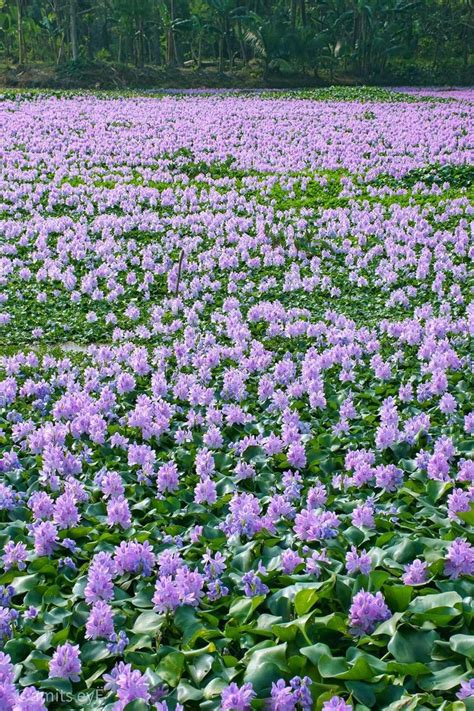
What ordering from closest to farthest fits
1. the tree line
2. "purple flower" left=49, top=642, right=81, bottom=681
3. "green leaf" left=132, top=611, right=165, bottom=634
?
"purple flower" left=49, top=642, right=81, bottom=681, "green leaf" left=132, top=611, right=165, bottom=634, the tree line

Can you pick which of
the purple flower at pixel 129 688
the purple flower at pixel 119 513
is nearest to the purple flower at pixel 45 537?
the purple flower at pixel 119 513

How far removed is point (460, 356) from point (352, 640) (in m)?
4.23

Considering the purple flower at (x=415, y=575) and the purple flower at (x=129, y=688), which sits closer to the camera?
the purple flower at (x=129, y=688)

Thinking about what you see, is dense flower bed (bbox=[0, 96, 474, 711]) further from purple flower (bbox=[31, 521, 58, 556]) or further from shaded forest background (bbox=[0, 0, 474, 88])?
shaded forest background (bbox=[0, 0, 474, 88])

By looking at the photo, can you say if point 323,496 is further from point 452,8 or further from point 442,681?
point 452,8

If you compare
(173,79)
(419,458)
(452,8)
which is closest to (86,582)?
(419,458)

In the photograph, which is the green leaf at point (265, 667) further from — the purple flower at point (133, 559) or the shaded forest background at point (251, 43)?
the shaded forest background at point (251, 43)

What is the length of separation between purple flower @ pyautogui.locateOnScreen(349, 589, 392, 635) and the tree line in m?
45.0

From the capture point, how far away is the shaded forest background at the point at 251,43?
148ft

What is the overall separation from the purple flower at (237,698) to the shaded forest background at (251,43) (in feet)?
139

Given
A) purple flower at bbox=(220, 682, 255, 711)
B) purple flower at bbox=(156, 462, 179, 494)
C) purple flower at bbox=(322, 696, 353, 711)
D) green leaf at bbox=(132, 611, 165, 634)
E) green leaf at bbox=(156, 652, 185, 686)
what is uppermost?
purple flower at bbox=(322, 696, 353, 711)

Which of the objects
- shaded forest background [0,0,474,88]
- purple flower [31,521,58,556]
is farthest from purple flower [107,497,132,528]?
shaded forest background [0,0,474,88]

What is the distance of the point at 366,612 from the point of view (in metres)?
3.18

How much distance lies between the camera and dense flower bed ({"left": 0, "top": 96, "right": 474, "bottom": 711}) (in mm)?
3100
